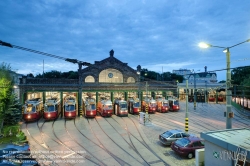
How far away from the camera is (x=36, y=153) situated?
14.1m

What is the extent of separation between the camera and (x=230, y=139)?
970 cm

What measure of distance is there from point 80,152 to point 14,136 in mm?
9237

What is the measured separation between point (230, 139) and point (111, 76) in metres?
32.7

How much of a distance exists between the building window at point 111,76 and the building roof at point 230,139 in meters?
30.9

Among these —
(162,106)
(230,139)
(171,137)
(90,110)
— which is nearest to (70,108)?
(90,110)

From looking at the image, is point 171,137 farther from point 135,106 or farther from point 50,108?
point 50,108

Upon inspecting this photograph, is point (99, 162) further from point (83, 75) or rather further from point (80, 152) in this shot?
point (83, 75)

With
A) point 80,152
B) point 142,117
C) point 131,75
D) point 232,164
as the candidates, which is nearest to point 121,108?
point 142,117

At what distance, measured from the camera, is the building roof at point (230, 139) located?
28.5 feet

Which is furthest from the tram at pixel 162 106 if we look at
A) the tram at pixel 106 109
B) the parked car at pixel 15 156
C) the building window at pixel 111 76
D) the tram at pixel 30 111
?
the parked car at pixel 15 156

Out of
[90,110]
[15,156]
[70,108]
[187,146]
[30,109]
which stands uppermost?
[30,109]

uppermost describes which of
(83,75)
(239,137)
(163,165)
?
(83,75)

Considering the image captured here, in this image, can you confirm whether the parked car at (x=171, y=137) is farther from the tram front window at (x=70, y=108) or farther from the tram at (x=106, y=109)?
the tram front window at (x=70, y=108)

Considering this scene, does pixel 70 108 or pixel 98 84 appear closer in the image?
pixel 70 108
